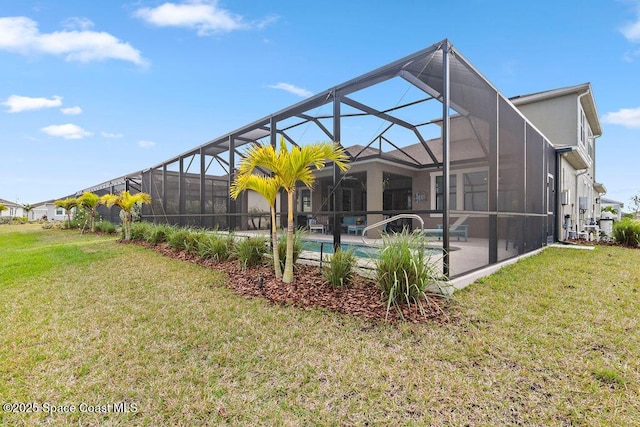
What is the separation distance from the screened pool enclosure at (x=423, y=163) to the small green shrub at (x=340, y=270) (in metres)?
0.73

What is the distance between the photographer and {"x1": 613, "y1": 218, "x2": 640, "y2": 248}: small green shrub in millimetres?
9555

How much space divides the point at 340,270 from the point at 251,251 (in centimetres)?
244

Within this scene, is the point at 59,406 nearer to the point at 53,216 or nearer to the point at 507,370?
the point at 507,370

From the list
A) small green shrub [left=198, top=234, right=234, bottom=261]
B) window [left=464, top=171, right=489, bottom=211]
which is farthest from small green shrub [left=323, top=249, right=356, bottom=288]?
window [left=464, top=171, right=489, bottom=211]

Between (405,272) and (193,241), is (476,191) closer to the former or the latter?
(405,272)

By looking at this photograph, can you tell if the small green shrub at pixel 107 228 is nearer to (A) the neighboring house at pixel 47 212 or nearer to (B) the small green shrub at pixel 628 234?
(B) the small green shrub at pixel 628 234

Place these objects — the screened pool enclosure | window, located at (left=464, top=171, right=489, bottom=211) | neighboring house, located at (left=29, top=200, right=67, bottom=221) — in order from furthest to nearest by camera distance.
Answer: neighboring house, located at (left=29, top=200, right=67, bottom=221) < window, located at (left=464, top=171, right=489, bottom=211) < the screened pool enclosure

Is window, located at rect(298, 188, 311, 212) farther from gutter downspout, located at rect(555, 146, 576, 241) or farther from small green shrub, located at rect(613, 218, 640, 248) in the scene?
small green shrub, located at rect(613, 218, 640, 248)

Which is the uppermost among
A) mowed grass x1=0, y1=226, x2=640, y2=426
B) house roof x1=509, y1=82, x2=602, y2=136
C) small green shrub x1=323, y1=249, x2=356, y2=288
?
house roof x1=509, y1=82, x2=602, y2=136

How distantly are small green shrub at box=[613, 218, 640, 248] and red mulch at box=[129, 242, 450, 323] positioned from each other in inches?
402

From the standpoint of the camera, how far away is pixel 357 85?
5.68 m

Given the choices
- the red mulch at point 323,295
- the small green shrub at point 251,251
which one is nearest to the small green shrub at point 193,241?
the small green shrub at point 251,251

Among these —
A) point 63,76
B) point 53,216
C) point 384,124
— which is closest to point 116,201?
point 63,76

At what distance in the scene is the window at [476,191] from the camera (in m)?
6.82
